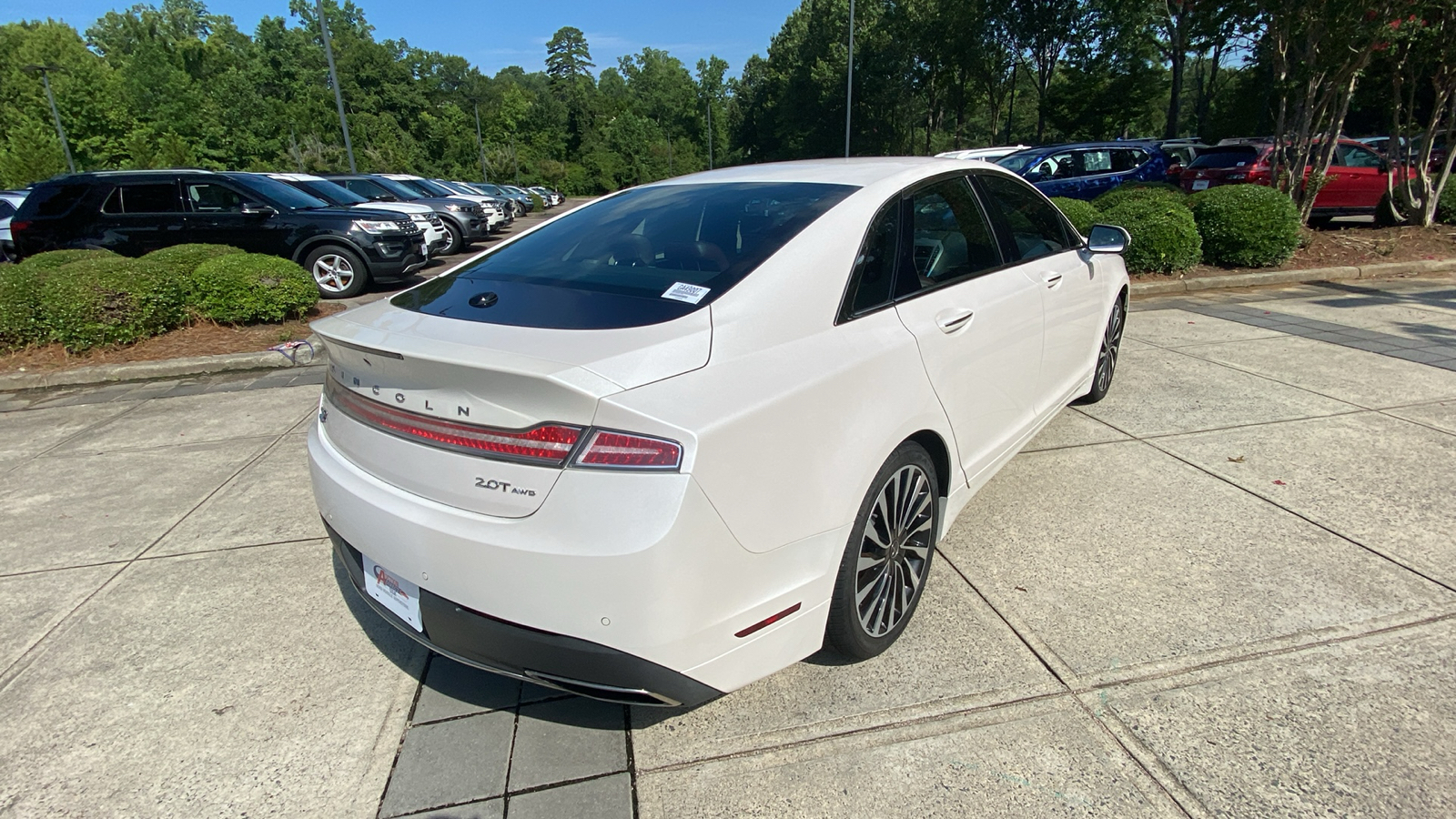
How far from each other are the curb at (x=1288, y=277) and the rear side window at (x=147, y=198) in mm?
11346

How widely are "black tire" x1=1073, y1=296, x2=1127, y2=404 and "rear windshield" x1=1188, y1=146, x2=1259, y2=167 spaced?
36.8 ft

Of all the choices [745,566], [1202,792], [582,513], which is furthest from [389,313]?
[1202,792]

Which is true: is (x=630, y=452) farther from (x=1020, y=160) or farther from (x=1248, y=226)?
(x=1020, y=160)

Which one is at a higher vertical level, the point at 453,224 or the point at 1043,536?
the point at 453,224

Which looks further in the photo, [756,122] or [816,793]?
[756,122]

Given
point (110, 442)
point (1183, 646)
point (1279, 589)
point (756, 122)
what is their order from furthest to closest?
point (756, 122)
point (110, 442)
point (1279, 589)
point (1183, 646)

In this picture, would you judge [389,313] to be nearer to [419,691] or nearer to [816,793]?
[419,691]

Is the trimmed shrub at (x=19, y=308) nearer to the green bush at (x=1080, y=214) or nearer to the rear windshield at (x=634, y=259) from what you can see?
the rear windshield at (x=634, y=259)

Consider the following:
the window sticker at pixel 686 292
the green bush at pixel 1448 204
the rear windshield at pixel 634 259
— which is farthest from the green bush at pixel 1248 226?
the window sticker at pixel 686 292

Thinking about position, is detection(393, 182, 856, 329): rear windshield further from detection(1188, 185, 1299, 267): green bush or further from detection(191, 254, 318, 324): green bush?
detection(1188, 185, 1299, 267): green bush

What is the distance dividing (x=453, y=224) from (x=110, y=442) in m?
10.9

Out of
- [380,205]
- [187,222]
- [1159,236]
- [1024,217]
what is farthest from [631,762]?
[380,205]

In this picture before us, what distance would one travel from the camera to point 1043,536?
3.39 m

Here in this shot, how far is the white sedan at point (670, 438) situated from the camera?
1783 millimetres
